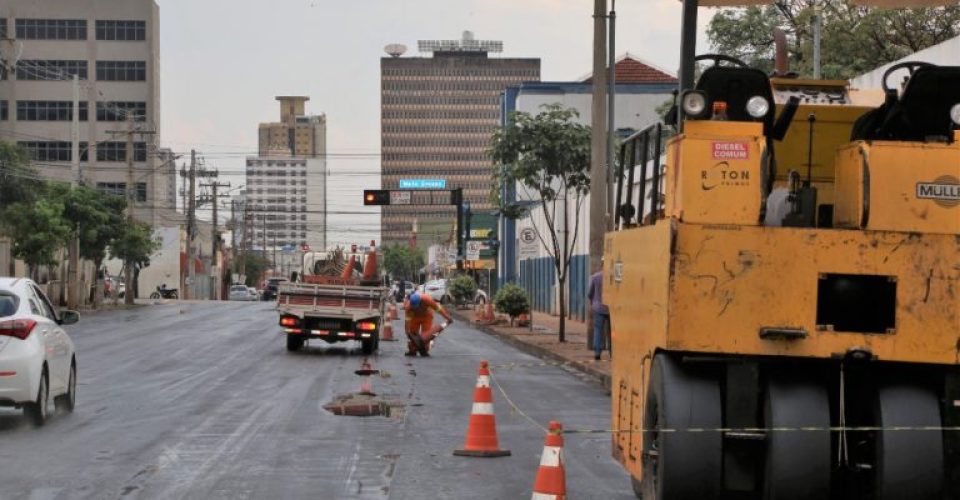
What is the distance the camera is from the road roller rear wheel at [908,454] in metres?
6.91

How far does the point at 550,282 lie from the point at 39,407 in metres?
43.7

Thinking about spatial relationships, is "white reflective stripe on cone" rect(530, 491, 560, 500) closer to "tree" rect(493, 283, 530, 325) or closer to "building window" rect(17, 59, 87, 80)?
"tree" rect(493, 283, 530, 325)

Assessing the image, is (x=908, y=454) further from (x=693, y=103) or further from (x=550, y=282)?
(x=550, y=282)

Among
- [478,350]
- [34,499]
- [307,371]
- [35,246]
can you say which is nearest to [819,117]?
[34,499]

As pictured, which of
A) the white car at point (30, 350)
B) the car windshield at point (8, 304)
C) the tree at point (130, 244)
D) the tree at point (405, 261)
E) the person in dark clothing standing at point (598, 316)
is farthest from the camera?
the tree at point (405, 261)

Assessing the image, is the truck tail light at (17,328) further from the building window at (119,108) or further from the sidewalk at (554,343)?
the building window at (119,108)

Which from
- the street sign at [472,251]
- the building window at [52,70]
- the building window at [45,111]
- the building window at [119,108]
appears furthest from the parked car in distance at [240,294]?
the street sign at [472,251]

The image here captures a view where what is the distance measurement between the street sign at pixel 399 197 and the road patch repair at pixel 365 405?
188 ft

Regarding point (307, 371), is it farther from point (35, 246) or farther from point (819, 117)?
point (35, 246)

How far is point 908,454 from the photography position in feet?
22.8

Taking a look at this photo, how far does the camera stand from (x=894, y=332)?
7051 mm

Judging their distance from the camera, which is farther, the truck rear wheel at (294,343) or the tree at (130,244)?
the tree at (130,244)

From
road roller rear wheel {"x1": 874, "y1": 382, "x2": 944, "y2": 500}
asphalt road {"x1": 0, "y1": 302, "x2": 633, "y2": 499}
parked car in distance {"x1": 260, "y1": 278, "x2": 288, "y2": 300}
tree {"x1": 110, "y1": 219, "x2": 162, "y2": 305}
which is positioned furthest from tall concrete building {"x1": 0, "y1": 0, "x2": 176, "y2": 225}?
road roller rear wheel {"x1": 874, "y1": 382, "x2": 944, "y2": 500}

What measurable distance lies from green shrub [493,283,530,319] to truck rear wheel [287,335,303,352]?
12.3 meters
